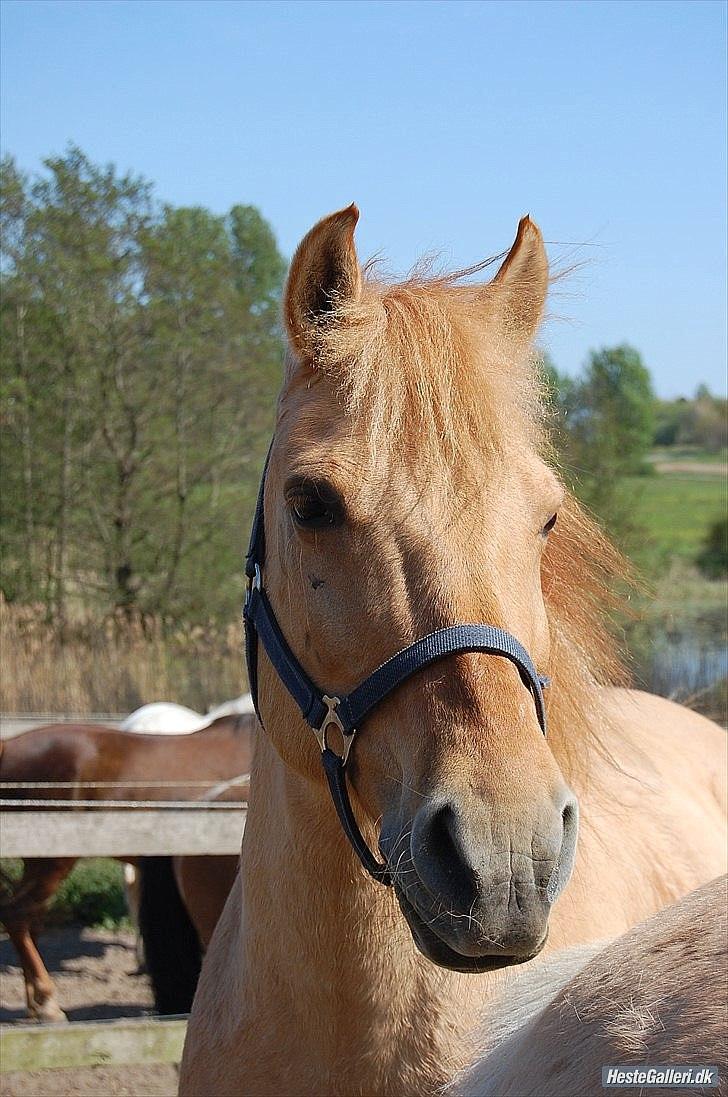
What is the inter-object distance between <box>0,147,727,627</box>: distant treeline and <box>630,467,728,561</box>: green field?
1703 cm

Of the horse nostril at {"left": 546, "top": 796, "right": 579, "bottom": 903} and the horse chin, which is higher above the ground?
the horse nostril at {"left": 546, "top": 796, "right": 579, "bottom": 903}

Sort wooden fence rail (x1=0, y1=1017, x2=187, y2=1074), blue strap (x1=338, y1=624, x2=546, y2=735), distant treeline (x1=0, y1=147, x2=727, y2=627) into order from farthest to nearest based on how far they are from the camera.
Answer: distant treeline (x1=0, y1=147, x2=727, y2=627) → wooden fence rail (x1=0, y1=1017, x2=187, y2=1074) → blue strap (x1=338, y1=624, x2=546, y2=735)

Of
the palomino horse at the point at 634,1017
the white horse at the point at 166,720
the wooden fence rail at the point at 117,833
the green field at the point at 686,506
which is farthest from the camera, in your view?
the green field at the point at 686,506

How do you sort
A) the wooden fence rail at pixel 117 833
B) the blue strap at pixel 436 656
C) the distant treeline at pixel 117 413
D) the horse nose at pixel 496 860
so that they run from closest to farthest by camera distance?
the horse nose at pixel 496 860, the blue strap at pixel 436 656, the wooden fence rail at pixel 117 833, the distant treeline at pixel 117 413

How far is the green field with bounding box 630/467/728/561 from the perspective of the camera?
30453 mm

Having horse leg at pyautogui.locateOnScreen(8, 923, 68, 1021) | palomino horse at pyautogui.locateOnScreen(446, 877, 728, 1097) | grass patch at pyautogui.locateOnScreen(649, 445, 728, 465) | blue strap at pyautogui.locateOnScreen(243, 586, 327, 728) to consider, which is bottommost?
horse leg at pyautogui.locateOnScreen(8, 923, 68, 1021)

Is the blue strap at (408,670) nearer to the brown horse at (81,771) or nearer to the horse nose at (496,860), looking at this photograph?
the horse nose at (496,860)

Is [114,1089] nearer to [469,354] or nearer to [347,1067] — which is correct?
[347,1067]

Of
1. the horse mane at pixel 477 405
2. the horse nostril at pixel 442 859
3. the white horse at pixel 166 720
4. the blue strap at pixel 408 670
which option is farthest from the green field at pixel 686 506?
the horse nostril at pixel 442 859

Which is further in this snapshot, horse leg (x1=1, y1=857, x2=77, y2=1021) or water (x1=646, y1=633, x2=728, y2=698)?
water (x1=646, y1=633, x2=728, y2=698)

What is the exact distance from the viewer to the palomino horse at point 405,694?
1234 mm

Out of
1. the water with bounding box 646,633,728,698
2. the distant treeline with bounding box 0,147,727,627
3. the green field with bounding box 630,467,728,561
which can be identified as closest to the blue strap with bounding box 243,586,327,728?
the water with bounding box 646,633,728,698

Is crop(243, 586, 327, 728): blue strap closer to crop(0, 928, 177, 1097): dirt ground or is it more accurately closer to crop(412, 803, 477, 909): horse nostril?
crop(412, 803, 477, 909): horse nostril

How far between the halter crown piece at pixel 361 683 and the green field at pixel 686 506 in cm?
2733
